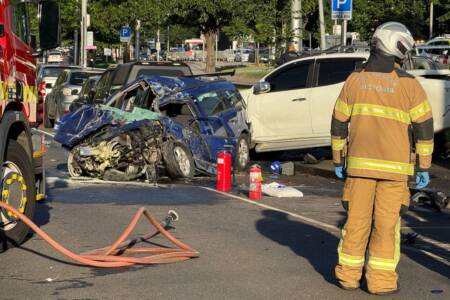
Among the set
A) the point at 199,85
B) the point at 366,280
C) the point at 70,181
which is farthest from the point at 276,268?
the point at 199,85

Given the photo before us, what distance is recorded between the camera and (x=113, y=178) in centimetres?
1440

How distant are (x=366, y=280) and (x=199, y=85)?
914 cm

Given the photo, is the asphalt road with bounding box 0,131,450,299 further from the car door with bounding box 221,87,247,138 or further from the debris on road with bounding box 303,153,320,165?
the debris on road with bounding box 303,153,320,165

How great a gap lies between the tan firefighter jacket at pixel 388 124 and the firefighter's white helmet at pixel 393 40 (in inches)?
6.0

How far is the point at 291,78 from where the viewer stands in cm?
1672

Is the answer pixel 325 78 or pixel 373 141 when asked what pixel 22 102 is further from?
pixel 325 78

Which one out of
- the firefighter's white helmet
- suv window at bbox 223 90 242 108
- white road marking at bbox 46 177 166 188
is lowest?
white road marking at bbox 46 177 166 188

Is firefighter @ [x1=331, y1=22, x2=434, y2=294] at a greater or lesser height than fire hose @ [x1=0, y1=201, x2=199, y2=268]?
greater

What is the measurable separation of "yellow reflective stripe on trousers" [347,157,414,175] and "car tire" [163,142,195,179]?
7.89 metres

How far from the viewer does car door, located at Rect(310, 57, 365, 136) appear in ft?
52.8

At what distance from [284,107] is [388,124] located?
999cm

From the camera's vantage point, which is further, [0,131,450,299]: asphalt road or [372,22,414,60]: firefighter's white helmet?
[0,131,450,299]: asphalt road

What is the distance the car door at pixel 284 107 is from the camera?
646 inches

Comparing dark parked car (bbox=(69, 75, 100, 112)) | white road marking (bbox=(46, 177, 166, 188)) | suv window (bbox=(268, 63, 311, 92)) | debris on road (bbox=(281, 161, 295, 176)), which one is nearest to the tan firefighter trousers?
white road marking (bbox=(46, 177, 166, 188))
